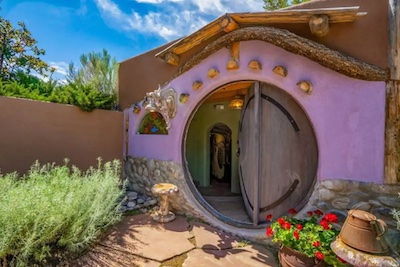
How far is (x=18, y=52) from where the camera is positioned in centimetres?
709

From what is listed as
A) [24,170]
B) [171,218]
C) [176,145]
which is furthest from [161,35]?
[171,218]

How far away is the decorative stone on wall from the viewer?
13.3ft

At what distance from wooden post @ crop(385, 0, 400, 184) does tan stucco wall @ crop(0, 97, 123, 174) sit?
193 inches

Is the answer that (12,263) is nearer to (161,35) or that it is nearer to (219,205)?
(219,205)

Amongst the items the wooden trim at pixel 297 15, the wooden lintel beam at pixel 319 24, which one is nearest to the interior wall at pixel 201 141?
the wooden trim at pixel 297 15

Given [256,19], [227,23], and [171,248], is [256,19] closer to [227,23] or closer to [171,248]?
[227,23]

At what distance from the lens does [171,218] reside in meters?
3.83

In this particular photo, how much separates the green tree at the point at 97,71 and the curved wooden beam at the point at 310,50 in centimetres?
414

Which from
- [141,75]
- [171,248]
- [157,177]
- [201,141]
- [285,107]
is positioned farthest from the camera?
[201,141]

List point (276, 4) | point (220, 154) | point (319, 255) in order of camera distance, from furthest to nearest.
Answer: point (276, 4), point (220, 154), point (319, 255)

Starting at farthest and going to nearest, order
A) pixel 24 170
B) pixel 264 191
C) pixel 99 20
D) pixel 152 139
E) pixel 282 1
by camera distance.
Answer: pixel 282 1 < pixel 99 20 < pixel 152 139 < pixel 24 170 < pixel 264 191

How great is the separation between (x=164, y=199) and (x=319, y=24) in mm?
3571

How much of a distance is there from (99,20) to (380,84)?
8.06 meters

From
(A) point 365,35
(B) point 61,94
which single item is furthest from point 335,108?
(B) point 61,94
